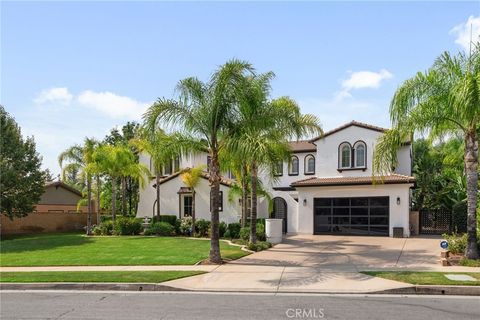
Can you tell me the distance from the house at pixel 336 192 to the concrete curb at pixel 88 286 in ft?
37.2

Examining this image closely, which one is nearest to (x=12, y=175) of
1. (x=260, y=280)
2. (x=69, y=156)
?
(x=69, y=156)

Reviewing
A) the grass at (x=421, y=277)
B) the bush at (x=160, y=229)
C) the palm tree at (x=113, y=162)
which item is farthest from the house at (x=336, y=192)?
the grass at (x=421, y=277)

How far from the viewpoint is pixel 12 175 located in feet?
96.3

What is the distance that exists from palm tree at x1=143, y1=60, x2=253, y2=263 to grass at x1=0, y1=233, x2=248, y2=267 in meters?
2.20

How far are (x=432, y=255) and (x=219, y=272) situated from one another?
331 inches

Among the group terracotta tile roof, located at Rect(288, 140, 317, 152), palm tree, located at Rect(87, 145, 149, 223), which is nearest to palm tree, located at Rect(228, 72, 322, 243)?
terracotta tile roof, located at Rect(288, 140, 317, 152)

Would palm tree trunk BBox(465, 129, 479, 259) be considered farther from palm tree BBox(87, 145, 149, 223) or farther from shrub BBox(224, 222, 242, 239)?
→ palm tree BBox(87, 145, 149, 223)

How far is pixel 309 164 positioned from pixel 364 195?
530cm

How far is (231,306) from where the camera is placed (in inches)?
389

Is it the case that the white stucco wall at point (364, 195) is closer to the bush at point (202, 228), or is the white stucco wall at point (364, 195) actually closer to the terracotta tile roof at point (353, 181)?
the terracotta tile roof at point (353, 181)

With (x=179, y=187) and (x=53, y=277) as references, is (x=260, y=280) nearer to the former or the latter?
(x=53, y=277)

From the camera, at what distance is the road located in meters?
8.97

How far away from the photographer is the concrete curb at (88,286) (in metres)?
12.4

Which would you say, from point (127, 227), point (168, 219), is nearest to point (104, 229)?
point (127, 227)
